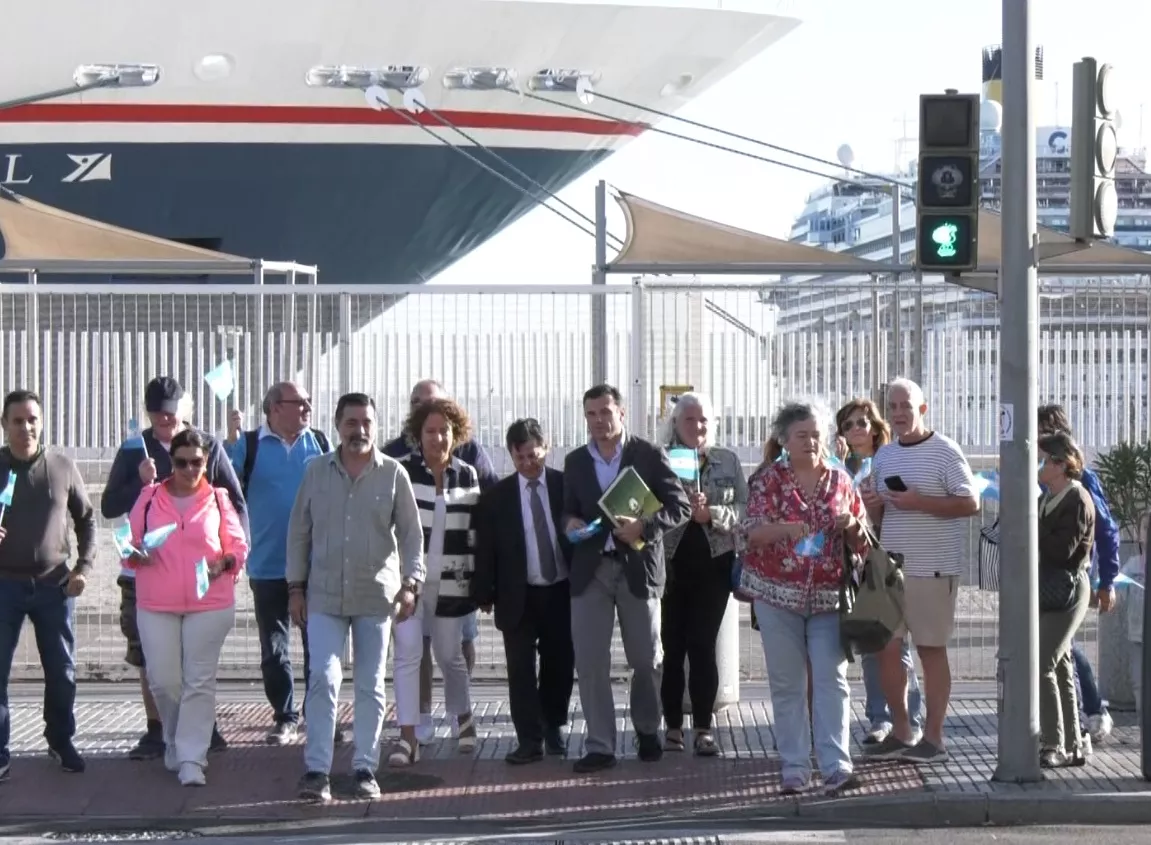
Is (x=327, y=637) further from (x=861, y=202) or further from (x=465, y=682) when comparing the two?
(x=861, y=202)

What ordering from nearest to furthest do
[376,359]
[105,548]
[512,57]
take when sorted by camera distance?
[376,359] < [105,548] < [512,57]

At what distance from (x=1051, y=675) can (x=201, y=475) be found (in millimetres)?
3800

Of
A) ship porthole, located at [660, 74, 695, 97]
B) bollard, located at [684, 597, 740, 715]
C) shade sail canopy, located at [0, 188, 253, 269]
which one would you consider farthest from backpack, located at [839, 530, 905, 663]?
ship porthole, located at [660, 74, 695, 97]

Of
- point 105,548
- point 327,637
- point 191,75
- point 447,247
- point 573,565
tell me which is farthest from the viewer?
point 447,247

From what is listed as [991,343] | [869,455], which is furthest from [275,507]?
[991,343]

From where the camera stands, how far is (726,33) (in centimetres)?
2350

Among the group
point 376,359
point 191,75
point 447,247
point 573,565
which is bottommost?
point 573,565

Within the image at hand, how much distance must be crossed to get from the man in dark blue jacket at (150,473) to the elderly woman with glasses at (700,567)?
2.03 metres

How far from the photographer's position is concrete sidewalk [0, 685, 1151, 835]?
7.54m

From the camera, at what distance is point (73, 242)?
11.7 m

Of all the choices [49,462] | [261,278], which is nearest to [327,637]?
[49,462]

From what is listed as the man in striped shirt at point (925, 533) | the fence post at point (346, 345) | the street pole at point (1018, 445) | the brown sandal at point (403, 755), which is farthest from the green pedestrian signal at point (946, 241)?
the fence post at point (346, 345)

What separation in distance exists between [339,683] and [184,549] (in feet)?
2.93

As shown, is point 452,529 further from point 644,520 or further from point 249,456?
point 249,456
